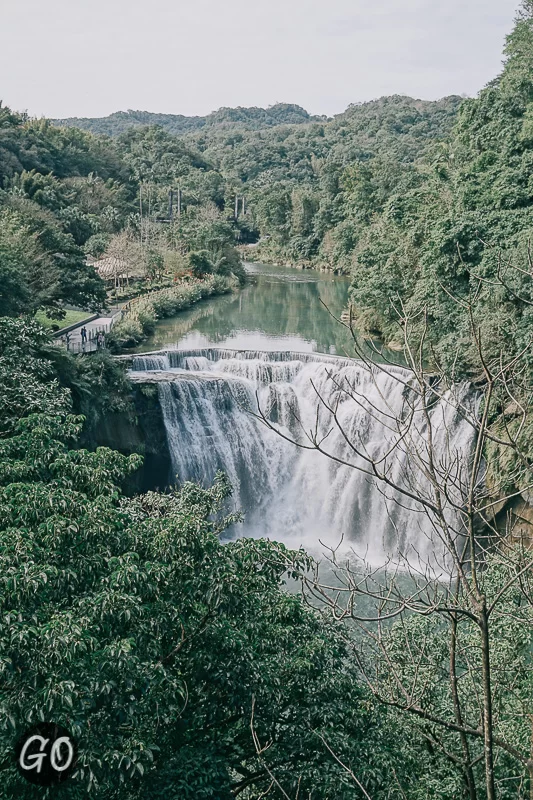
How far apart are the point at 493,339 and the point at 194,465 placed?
702 cm

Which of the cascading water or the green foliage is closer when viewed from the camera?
the green foliage

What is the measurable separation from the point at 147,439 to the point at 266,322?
473 inches

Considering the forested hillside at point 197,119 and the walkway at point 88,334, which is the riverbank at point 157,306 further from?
the forested hillside at point 197,119

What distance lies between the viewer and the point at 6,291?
14.8 meters

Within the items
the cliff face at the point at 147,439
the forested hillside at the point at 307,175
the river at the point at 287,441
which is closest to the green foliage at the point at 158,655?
the cliff face at the point at 147,439

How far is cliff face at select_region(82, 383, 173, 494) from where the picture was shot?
15.7 metres

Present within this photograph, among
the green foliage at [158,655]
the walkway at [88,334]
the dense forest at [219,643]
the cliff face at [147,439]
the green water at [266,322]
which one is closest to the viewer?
the dense forest at [219,643]

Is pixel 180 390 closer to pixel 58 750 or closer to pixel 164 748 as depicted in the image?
pixel 164 748

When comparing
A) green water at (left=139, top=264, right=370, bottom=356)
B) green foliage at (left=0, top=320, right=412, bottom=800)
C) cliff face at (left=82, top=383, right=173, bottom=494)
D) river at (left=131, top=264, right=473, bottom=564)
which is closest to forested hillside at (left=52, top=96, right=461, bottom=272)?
green water at (left=139, top=264, right=370, bottom=356)

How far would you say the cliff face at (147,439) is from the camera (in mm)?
15664

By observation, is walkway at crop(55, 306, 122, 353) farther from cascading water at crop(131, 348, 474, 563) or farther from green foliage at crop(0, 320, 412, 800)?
green foliage at crop(0, 320, 412, 800)

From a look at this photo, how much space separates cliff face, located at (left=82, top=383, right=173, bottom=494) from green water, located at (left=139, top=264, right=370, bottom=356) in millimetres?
5381

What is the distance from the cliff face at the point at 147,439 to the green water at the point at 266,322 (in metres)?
5.38

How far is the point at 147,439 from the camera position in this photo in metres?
16.2
